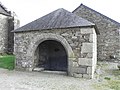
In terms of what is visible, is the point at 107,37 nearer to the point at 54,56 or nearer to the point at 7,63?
the point at 54,56

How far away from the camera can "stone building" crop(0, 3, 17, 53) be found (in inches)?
746

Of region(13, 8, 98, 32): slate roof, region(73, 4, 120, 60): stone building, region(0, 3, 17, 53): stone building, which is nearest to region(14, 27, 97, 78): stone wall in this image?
region(13, 8, 98, 32): slate roof

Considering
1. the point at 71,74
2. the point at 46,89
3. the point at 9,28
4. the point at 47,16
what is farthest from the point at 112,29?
the point at 9,28

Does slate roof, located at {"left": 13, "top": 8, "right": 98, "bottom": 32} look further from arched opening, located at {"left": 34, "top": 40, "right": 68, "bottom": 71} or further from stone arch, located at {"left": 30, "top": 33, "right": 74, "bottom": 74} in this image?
arched opening, located at {"left": 34, "top": 40, "right": 68, "bottom": 71}

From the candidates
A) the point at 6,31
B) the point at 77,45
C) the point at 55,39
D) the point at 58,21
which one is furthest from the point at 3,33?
the point at 77,45

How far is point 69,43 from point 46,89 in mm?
2988

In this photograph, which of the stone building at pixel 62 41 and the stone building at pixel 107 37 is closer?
the stone building at pixel 62 41

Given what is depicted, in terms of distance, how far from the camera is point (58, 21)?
877cm

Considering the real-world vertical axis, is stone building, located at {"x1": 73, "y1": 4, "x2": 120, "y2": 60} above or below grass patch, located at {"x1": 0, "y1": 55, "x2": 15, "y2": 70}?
above

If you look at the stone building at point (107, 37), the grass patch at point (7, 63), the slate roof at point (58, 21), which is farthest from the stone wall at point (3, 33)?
the slate roof at point (58, 21)

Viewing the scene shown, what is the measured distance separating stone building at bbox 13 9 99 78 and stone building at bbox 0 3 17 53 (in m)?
9.55

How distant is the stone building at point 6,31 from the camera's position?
19.0 meters

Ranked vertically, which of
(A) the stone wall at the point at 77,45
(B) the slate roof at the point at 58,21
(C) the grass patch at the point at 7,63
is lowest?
(C) the grass patch at the point at 7,63

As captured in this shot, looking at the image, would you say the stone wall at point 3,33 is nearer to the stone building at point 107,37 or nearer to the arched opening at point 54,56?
the arched opening at point 54,56
